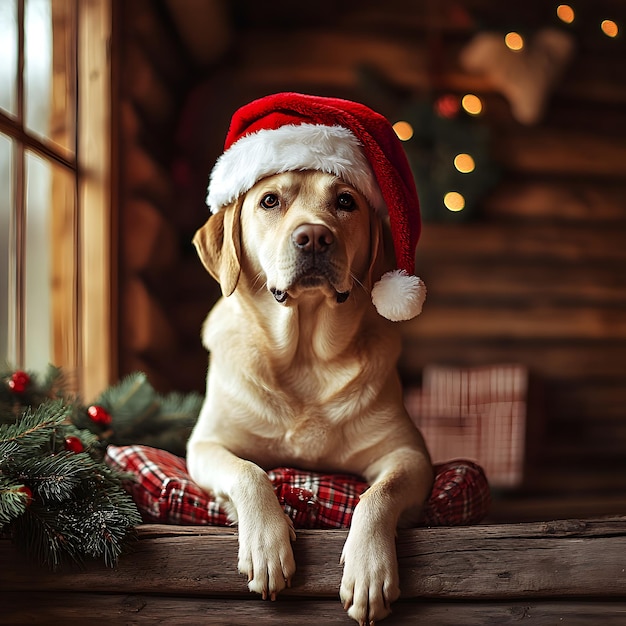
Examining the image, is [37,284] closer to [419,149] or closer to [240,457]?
[240,457]

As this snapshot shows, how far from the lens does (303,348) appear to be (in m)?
1.61

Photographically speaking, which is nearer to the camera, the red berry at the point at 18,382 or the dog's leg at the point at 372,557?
the dog's leg at the point at 372,557

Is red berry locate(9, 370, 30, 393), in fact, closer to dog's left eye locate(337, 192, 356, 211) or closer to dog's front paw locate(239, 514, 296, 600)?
dog's front paw locate(239, 514, 296, 600)

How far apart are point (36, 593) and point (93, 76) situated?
2154mm

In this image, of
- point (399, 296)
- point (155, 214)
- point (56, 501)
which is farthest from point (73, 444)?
point (155, 214)

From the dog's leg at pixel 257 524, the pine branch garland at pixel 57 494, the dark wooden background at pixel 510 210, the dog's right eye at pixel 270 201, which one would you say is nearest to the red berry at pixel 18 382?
the pine branch garland at pixel 57 494

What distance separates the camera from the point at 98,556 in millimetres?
1306

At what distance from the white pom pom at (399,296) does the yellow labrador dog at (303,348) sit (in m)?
Result: 0.08

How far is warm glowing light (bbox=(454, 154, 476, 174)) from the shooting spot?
386 cm

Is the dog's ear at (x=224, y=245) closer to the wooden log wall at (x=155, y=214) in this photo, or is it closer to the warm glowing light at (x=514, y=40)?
the wooden log wall at (x=155, y=214)

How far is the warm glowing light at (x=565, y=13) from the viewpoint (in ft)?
13.0

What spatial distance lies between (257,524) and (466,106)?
328 cm

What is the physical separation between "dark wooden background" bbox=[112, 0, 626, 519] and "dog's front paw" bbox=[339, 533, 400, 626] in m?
2.69

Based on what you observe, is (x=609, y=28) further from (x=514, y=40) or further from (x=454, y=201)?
(x=454, y=201)
